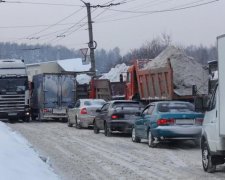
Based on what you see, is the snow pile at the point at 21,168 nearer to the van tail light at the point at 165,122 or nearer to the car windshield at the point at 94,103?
the van tail light at the point at 165,122

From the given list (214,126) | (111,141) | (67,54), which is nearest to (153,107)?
(111,141)

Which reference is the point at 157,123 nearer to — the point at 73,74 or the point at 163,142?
the point at 163,142

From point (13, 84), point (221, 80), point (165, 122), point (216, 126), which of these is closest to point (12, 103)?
point (13, 84)

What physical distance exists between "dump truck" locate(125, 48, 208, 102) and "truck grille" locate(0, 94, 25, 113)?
439 inches

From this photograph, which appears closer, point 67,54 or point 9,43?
point 9,43

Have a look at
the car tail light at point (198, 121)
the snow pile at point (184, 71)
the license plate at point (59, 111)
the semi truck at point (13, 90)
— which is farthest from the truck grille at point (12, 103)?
the car tail light at point (198, 121)

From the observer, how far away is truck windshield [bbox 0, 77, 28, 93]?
1447 inches

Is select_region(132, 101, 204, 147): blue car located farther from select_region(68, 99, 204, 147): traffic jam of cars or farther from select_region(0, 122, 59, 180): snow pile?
select_region(0, 122, 59, 180): snow pile

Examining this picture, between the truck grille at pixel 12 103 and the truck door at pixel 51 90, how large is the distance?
1546mm

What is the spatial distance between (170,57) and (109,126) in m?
4.83

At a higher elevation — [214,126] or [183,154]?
[214,126]

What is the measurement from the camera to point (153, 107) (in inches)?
758

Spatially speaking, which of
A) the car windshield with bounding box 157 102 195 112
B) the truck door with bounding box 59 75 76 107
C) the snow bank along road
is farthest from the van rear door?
the truck door with bounding box 59 75 76 107

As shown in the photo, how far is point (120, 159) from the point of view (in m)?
15.5
